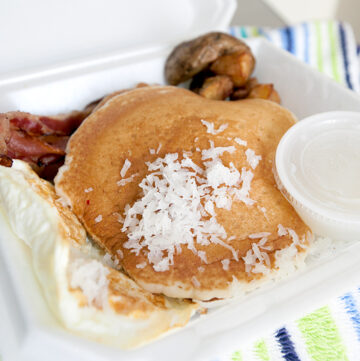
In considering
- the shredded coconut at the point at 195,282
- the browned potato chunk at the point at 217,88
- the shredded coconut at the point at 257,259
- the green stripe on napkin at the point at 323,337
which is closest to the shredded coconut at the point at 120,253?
the shredded coconut at the point at 195,282

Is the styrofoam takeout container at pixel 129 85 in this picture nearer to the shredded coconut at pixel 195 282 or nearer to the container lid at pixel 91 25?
the container lid at pixel 91 25

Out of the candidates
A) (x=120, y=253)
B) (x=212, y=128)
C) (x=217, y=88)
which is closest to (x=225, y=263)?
(x=120, y=253)

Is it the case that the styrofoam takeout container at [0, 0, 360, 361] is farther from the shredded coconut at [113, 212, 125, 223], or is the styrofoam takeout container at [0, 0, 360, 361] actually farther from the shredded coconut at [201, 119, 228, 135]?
the shredded coconut at [201, 119, 228, 135]

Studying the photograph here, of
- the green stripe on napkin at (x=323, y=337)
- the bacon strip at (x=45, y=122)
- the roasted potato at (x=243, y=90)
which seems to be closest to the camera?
the green stripe on napkin at (x=323, y=337)

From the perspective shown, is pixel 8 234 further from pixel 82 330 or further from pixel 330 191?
pixel 330 191

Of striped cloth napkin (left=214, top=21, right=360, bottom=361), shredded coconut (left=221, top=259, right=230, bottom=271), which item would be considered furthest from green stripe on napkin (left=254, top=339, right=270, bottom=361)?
shredded coconut (left=221, top=259, right=230, bottom=271)

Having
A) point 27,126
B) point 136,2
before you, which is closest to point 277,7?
point 136,2
